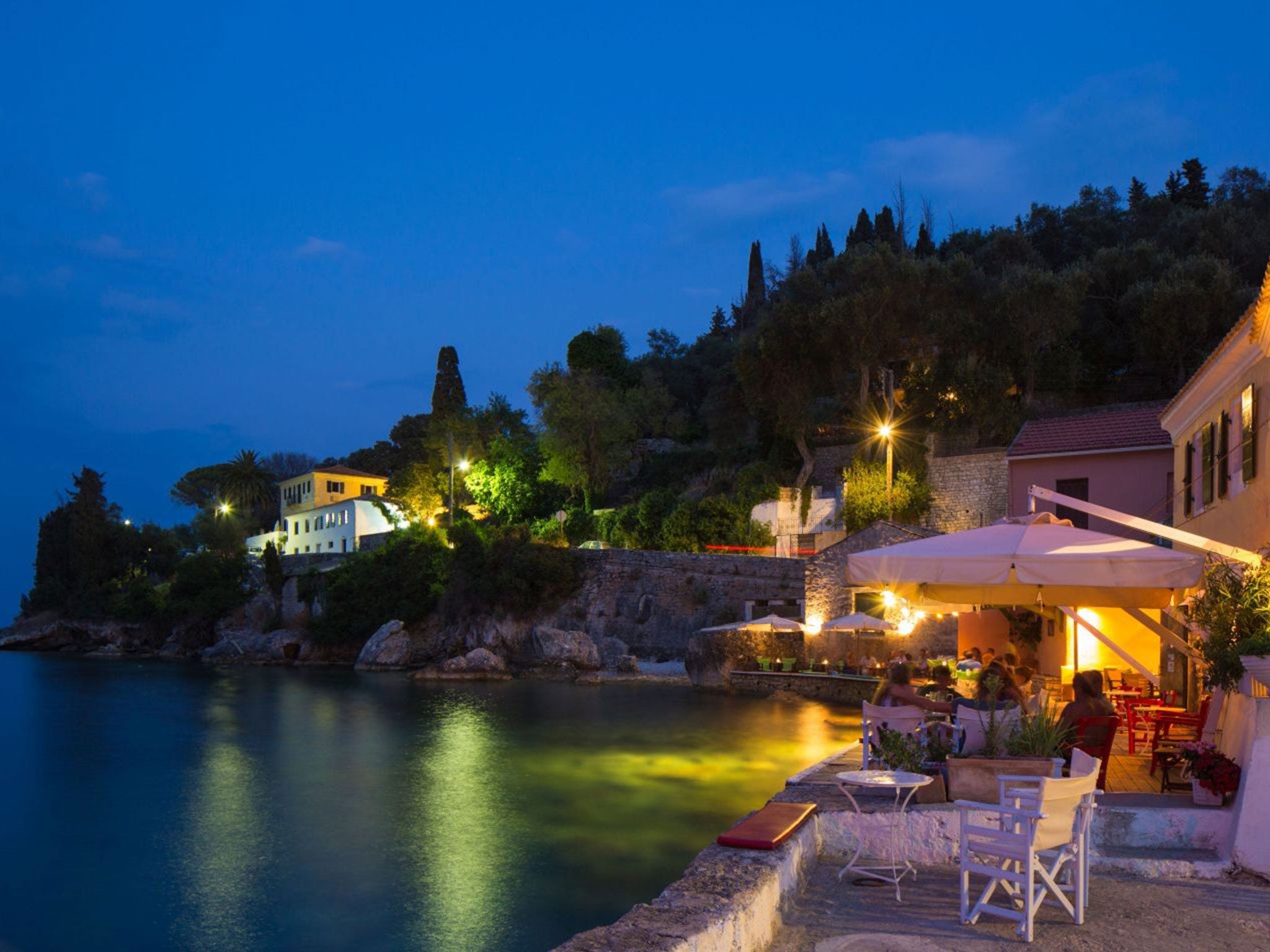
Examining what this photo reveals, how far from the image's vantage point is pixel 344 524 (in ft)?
208

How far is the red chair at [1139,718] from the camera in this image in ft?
34.2

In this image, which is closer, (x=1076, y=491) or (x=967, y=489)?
(x=1076, y=491)

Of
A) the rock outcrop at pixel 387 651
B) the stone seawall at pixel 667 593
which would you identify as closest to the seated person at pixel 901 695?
the stone seawall at pixel 667 593

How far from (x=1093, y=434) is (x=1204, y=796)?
866 inches

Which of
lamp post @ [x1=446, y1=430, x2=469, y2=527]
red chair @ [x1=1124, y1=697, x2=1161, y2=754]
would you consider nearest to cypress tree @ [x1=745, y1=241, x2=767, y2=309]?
lamp post @ [x1=446, y1=430, x2=469, y2=527]

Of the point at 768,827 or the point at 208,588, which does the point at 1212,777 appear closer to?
the point at 768,827

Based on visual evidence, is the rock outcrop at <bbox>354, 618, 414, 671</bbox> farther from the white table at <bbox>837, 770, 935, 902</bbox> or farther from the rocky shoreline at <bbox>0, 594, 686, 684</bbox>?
the white table at <bbox>837, 770, 935, 902</bbox>

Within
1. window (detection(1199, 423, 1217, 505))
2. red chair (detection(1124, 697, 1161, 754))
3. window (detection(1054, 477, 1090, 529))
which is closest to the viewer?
red chair (detection(1124, 697, 1161, 754))

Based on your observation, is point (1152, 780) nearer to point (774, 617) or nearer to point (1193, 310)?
point (774, 617)

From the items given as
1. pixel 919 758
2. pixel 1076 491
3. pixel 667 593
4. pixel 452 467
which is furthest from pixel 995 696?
pixel 452 467

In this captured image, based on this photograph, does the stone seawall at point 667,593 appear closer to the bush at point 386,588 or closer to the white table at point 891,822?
the bush at point 386,588

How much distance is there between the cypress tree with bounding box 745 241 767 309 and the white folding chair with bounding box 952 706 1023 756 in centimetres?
6310

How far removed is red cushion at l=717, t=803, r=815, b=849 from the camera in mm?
6016

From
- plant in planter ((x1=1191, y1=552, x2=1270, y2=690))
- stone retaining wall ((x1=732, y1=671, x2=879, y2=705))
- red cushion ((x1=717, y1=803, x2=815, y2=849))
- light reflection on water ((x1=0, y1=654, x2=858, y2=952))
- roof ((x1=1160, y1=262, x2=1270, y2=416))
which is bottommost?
light reflection on water ((x1=0, y1=654, x2=858, y2=952))
